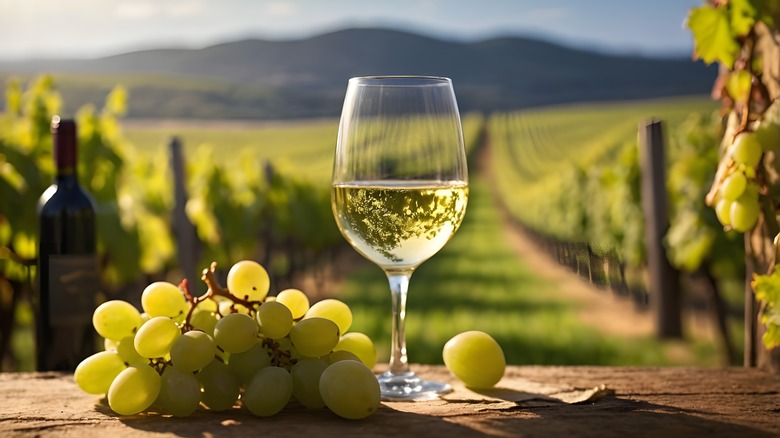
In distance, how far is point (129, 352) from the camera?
1368 millimetres

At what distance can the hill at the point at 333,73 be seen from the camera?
32281 mm

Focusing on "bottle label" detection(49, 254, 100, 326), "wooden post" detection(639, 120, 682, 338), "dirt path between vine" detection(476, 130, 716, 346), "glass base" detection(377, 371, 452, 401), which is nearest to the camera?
"glass base" detection(377, 371, 452, 401)

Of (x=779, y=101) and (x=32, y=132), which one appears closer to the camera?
(x=779, y=101)

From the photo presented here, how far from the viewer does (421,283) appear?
13.5 meters

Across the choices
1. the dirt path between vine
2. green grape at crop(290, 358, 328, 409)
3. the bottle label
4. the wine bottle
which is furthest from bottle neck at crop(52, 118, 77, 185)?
the dirt path between vine

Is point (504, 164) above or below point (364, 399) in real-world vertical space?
above

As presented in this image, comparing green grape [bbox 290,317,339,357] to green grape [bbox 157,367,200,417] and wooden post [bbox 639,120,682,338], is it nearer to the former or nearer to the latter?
green grape [bbox 157,367,200,417]

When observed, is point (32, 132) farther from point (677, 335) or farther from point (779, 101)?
point (677, 335)

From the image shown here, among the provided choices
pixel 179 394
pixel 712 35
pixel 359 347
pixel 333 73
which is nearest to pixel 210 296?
pixel 179 394

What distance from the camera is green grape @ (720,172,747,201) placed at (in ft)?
5.02

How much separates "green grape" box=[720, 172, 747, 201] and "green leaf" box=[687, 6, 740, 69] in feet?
0.71

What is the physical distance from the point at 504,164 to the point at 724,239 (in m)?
25.0

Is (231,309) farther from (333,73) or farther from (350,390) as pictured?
(333,73)

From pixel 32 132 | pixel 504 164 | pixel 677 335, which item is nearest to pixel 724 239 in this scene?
pixel 677 335
